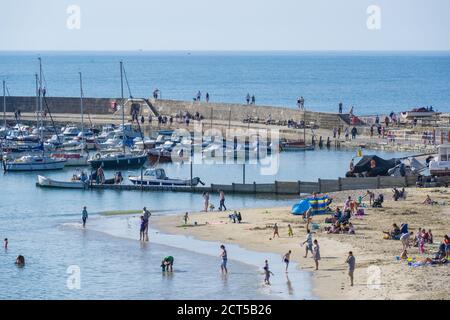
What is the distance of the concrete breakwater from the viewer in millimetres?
95500

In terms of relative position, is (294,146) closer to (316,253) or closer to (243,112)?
(243,112)

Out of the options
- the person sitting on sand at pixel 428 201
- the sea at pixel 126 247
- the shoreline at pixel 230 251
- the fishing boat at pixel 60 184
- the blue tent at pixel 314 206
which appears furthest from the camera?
the fishing boat at pixel 60 184

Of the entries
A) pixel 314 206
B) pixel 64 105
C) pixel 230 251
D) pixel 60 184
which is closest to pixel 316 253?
pixel 230 251

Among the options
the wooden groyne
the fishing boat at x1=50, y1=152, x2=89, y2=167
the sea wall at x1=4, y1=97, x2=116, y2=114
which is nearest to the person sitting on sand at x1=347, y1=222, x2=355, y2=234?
the wooden groyne

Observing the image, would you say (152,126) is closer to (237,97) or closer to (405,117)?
(405,117)

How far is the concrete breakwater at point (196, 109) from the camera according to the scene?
9550 centimetres

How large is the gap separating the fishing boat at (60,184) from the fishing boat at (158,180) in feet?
9.79

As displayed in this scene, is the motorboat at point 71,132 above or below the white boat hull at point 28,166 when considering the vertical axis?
above

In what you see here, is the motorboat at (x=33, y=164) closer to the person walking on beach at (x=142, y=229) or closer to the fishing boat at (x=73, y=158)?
the fishing boat at (x=73, y=158)

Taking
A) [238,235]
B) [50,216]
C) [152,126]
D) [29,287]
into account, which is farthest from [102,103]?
[29,287]

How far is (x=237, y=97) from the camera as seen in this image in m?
172

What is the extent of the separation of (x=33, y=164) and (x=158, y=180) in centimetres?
1473

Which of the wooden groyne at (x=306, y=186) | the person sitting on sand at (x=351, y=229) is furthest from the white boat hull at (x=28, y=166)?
the person sitting on sand at (x=351, y=229)
